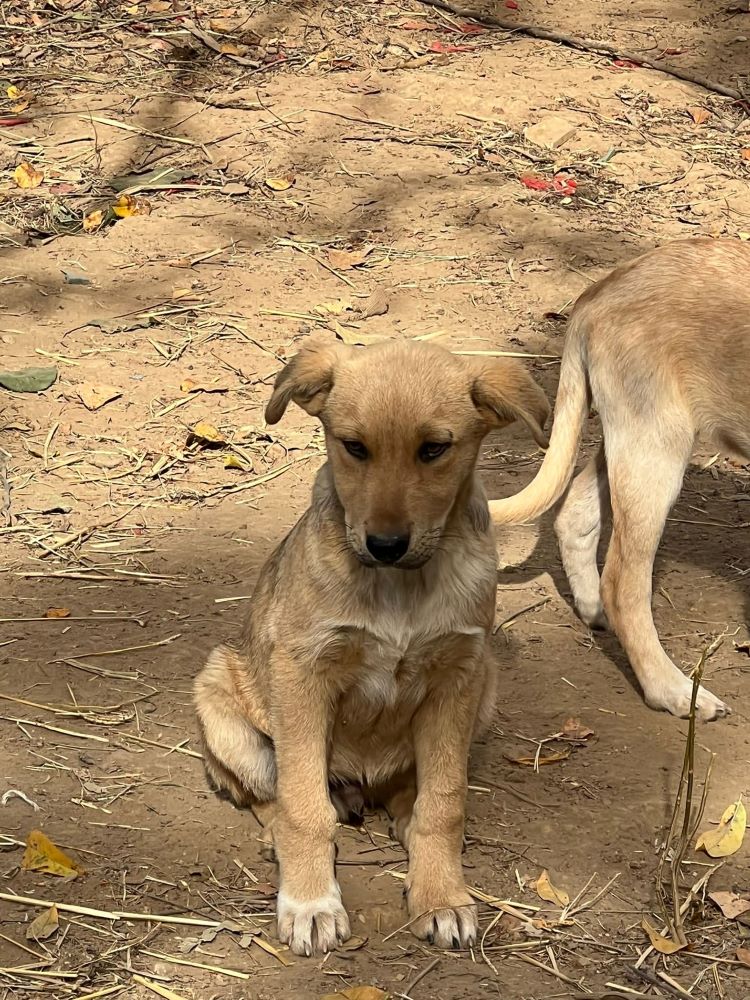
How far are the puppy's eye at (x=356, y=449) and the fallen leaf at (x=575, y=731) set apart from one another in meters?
1.53

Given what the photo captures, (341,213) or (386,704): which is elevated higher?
(386,704)

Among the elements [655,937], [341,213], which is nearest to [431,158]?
[341,213]

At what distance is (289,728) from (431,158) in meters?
5.86

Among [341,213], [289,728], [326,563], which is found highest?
[326,563]

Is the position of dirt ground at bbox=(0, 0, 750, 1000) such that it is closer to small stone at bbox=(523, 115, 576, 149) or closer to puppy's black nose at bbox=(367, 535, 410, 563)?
small stone at bbox=(523, 115, 576, 149)

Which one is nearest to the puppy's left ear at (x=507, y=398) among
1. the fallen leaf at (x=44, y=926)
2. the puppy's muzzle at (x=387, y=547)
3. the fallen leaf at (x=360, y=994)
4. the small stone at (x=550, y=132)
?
the puppy's muzzle at (x=387, y=547)

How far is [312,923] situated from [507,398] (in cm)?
141

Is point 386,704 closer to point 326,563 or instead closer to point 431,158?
point 326,563

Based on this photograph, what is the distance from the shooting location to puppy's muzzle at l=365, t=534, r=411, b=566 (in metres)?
3.11

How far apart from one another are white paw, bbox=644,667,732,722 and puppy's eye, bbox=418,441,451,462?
173 centimetres

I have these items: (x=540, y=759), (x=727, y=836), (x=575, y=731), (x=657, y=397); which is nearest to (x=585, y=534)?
(x=657, y=397)

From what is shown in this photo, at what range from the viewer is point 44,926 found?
3312mm

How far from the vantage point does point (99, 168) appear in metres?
8.21

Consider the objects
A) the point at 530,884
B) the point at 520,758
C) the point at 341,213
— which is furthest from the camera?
the point at 341,213
